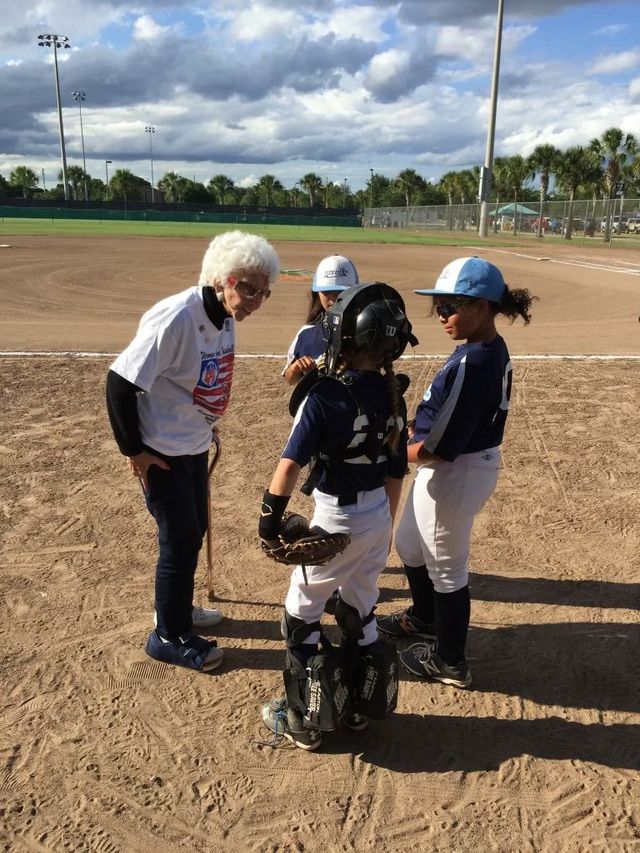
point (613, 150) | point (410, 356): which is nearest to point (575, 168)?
point (613, 150)

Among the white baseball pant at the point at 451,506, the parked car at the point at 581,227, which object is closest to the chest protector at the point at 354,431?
the white baseball pant at the point at 451,506

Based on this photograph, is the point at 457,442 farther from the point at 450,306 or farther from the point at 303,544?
the point at 303,544

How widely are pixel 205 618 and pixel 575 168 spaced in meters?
60.9

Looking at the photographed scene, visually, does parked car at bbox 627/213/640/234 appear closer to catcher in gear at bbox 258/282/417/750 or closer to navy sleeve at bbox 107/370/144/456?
catcher in gear at bbox 258/282/417/750

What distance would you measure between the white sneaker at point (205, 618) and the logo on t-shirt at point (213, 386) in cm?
122

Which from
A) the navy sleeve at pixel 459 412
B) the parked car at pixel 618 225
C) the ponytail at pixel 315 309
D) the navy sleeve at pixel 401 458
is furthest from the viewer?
the parked car at pixel 618 225

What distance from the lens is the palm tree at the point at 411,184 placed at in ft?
329

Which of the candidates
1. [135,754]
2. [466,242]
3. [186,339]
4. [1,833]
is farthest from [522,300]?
[466,242]

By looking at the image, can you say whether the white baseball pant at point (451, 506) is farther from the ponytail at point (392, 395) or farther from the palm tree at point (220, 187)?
the palm tree at point (220, 187)

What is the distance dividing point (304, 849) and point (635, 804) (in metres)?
1.33

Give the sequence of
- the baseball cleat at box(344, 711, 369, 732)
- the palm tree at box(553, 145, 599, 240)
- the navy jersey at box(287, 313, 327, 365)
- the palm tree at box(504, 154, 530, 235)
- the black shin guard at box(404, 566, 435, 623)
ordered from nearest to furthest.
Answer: the baseball cleat at box(344, 711, 369, 732)
the black shin guard at box(404, 566, 435, 623)
the navy jersey at box(287, 313, 327, 365)
the palm tree at box(553, 145, 599, 240)
the palm tree at box(504, 154, 530, 235)

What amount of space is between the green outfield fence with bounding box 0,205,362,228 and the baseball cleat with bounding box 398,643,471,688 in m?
65.0

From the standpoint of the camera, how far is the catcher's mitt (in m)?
2.54

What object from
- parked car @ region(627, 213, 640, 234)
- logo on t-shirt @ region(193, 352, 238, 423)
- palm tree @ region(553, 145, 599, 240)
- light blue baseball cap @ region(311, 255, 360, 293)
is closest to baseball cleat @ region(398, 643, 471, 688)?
logo on t-shirt @ region(193, 352, 238, 423)
